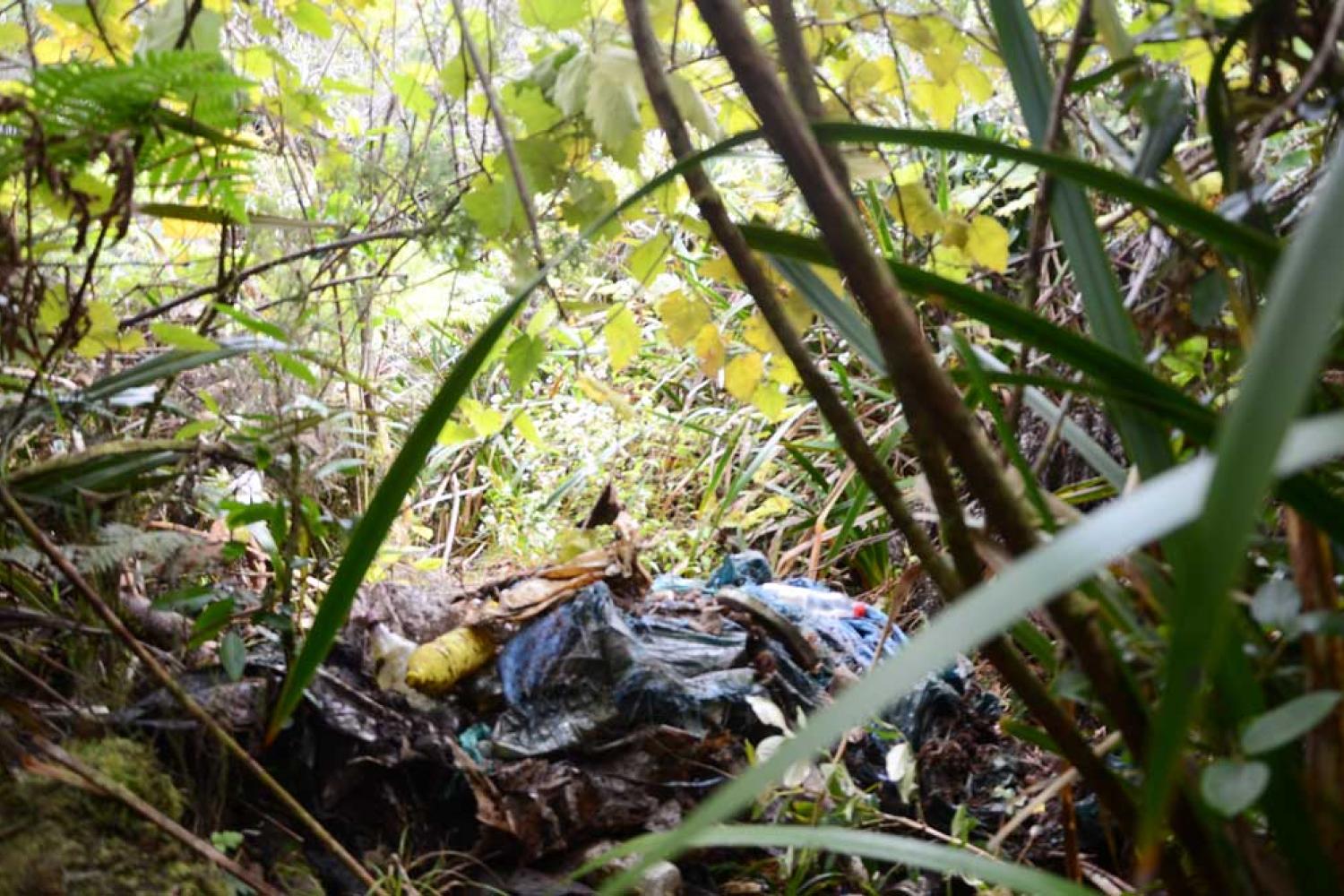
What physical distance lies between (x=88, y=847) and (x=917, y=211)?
1139 millimetres

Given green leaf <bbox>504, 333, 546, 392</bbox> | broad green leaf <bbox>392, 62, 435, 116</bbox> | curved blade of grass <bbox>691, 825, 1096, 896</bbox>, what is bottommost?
curved blade of grass <bbox>691, 825, 1096, 896</bbox>

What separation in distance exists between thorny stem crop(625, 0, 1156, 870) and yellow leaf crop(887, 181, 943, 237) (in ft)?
1.14

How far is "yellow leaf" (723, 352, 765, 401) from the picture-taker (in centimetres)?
132

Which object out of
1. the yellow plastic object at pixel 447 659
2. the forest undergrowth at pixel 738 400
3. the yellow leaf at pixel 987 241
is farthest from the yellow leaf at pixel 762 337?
the yellow plastic object at pixel 447 659

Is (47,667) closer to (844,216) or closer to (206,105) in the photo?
(206,105)

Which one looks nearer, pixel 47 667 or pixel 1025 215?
pixel 47 667

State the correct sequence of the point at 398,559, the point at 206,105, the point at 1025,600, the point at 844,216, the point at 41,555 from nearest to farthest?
1. the point at 1025,600
2. the point at 844,216
3. the point at 206,105
4. the point at 41,555
5. the point at 398,559

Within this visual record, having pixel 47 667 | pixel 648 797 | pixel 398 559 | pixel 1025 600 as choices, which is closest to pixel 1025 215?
pixel 398 559

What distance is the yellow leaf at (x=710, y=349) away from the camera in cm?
132

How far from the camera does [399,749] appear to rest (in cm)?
162

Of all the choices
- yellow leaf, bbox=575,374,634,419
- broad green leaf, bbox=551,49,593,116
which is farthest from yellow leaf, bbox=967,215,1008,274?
yellow leaf, bbox=575,374,634,419

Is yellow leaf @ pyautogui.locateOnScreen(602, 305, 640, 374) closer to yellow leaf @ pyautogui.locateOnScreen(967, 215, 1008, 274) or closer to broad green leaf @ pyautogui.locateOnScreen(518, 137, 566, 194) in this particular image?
broad green leaf @ pyautogui.locateOnScreen(518, 137, 566, 194)

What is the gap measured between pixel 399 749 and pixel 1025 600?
1.44 m

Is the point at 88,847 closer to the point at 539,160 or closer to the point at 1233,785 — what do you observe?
the point at 539,160
